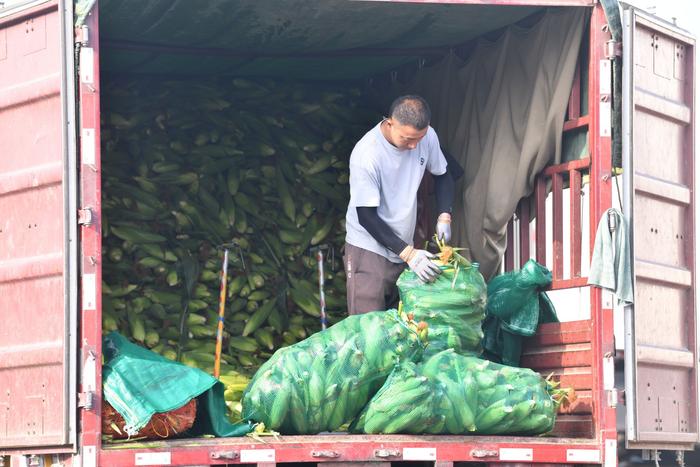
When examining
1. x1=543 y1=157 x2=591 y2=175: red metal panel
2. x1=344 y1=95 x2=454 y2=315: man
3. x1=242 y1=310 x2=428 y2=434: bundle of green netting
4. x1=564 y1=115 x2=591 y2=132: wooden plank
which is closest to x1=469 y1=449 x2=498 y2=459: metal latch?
x1=242 y1=310 x2=428 y2=434: bundle of green netting

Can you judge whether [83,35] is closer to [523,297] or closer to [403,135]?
[403,135]

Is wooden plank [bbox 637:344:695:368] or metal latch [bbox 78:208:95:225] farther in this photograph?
wooden plank [bbox 637:344:695:368]

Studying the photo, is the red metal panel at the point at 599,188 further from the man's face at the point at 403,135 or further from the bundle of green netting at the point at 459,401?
the man's face at the point at 403,135

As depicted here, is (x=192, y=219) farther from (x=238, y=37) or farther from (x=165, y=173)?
(x=238, y=37)

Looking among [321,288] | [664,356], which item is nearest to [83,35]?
[321,288]

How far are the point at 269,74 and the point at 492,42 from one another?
202 cm

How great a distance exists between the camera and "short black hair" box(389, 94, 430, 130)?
329 inches

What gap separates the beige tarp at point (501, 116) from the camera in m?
8.53

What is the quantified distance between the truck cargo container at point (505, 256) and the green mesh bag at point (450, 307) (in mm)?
562

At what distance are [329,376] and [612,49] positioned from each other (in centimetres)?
252

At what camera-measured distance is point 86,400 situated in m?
6.84

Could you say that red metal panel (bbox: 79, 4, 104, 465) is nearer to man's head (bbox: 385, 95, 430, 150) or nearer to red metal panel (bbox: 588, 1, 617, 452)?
man's head (bbox: 385, 95, 430, 150)

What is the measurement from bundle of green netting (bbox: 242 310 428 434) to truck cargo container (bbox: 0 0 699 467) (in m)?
0.23

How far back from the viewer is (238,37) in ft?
30.6
